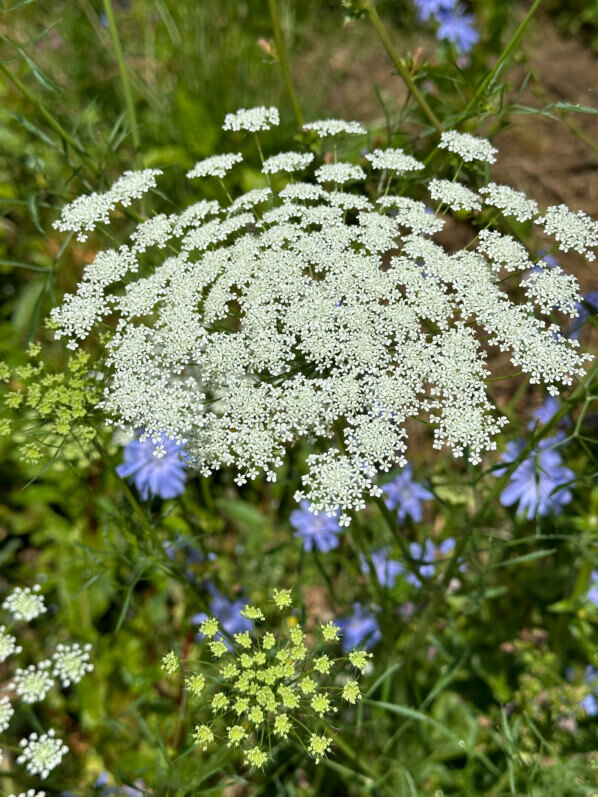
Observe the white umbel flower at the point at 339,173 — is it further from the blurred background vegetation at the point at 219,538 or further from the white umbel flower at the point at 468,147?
the white umbel flower at the point at 468,147

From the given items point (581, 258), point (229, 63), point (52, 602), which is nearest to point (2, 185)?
point (229, 63)

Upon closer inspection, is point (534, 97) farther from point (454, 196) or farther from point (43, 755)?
point (43, 755)

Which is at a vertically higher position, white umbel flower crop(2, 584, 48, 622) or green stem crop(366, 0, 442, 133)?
green stem crop(366, 0, 442, 133)

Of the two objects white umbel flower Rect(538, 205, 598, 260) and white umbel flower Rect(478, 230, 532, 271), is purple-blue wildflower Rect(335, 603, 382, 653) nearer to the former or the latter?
white umbel flower Rect(478, 230, 532, 271)

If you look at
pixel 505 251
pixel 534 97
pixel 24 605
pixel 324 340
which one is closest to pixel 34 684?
pixel 24 605

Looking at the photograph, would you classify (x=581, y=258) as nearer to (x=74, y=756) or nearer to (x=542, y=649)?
(x=542, y=649)

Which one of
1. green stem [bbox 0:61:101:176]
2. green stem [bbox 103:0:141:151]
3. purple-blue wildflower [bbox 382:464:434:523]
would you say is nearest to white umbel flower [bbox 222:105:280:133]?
green stem [bbox 103:0:141:151]

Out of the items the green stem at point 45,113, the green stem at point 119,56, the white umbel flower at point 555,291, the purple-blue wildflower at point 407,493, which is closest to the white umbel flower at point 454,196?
the white umbel flower at point 555,291

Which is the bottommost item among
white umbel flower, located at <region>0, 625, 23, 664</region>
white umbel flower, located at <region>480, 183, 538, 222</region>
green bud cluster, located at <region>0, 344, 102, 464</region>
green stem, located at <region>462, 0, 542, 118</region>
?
white umbel flower, located at <region>0, 625, 23, 664</region>
